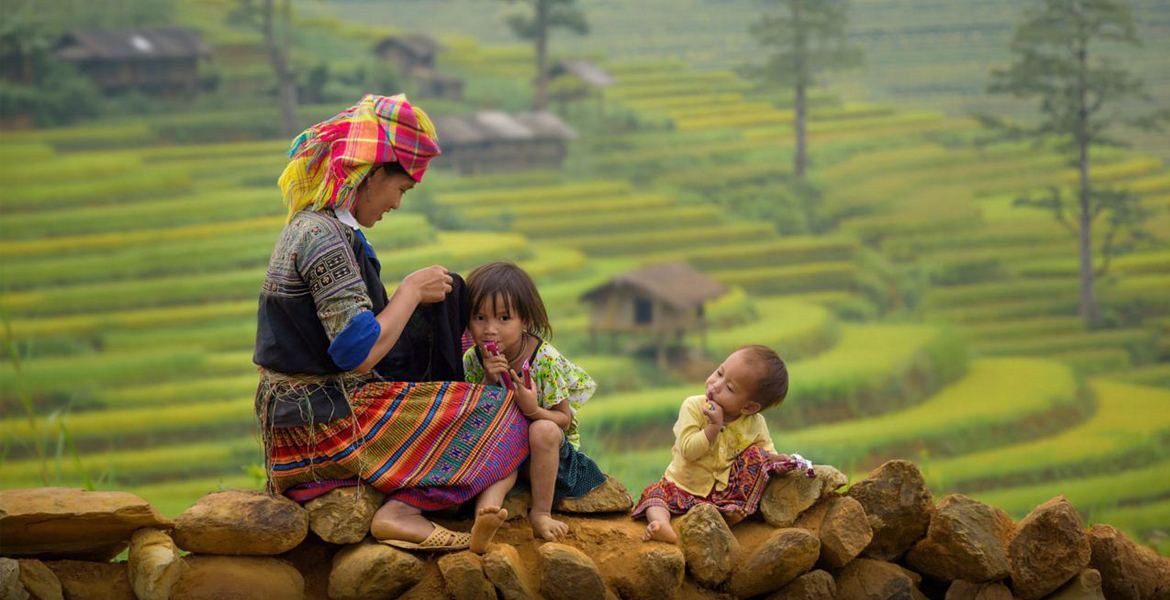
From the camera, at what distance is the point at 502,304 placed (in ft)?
10.2

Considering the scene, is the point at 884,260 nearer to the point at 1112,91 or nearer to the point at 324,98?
the point at 1112,91

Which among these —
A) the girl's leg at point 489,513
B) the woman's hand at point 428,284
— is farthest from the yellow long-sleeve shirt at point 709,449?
the woman's hand at point 428,284

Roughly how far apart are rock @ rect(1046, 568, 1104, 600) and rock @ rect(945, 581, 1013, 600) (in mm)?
151

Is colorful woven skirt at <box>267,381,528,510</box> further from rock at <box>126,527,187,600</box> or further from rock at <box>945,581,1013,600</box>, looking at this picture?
rock at <box>945,581,1013,600</box>

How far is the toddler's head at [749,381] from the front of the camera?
3115 mm

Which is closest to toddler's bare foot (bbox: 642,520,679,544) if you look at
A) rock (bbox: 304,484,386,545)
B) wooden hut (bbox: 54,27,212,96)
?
rock (bbox: 304,484,386,545)

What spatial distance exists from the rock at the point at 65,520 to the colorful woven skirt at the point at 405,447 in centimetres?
32

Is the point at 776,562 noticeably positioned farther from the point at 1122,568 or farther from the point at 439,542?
the point at 1122,568

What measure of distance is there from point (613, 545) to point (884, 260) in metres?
12.1

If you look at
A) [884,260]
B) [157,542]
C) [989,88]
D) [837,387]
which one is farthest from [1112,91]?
[157,542]

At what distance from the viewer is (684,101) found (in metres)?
17.1

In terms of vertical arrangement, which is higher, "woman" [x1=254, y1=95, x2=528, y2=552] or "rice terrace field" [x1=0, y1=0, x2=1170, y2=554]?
"woman" [x1=254, y1=95, x2=528, y2=552]

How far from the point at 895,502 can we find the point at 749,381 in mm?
555

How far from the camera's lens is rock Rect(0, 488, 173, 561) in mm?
2881
